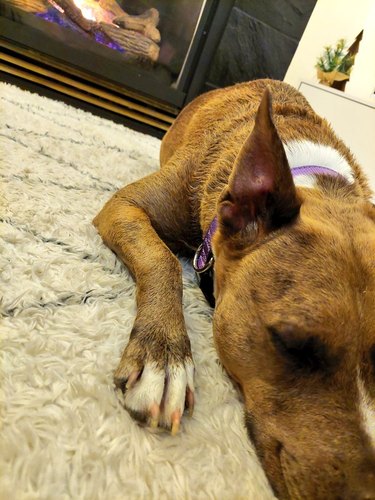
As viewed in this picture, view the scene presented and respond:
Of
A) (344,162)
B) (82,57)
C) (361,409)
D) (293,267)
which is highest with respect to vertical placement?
(344,162)

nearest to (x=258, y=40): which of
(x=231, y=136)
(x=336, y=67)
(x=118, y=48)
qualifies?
(x=336, y=67)

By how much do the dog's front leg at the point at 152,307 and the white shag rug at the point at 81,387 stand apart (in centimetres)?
4

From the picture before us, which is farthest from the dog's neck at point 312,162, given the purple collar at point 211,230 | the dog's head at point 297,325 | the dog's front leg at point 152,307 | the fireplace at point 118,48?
the fireplace at point 118,48

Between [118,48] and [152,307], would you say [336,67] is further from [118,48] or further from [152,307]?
[152,307]

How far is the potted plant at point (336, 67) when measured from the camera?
4.83 meters

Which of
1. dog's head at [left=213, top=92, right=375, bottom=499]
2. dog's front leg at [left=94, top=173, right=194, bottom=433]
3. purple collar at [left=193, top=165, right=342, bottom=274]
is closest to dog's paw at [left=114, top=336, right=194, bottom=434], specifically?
dog's front leg at [left=94, top=173, right=194, bottom=433]

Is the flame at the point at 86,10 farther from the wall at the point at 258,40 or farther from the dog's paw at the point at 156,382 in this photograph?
the dog's paw at the point at 156,382

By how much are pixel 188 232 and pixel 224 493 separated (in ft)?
3.60

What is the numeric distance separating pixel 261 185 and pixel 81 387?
701 millimetres

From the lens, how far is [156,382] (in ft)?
3.47

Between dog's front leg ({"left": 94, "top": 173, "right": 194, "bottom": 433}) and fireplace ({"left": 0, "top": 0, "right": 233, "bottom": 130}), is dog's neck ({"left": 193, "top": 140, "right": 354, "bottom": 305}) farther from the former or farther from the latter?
fireplace ({"left": 0, "top": 0, "right": 233, "bottom": 130})

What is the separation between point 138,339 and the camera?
1145 mm

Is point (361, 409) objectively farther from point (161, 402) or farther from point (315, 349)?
point (161, 402)

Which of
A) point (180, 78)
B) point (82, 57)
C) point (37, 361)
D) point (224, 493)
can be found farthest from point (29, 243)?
point (180, 78)
